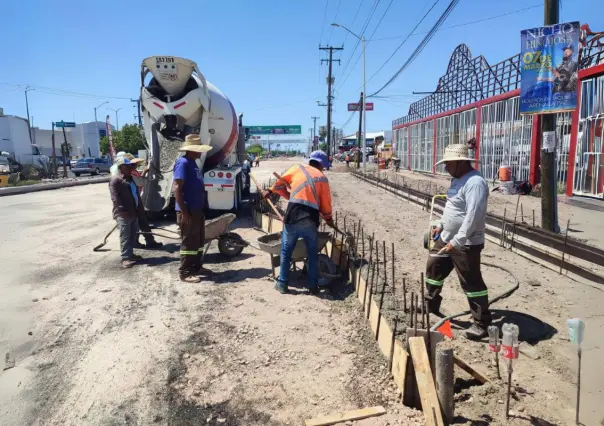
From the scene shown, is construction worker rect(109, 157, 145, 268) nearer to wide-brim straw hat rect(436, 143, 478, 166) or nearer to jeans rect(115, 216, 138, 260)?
jeans rect(115, 216, 138, 260)

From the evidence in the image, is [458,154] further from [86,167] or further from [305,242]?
[86,167]

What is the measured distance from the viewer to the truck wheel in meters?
6.54

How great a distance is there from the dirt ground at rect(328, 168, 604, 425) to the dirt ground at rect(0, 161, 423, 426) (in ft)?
1.90

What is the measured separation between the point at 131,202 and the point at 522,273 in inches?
221

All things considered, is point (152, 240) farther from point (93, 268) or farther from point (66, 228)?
point (66, 228)

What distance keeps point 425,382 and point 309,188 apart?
2700 millimetres

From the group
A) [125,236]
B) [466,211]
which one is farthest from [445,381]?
[125,236]

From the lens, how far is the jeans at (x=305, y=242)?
486cm

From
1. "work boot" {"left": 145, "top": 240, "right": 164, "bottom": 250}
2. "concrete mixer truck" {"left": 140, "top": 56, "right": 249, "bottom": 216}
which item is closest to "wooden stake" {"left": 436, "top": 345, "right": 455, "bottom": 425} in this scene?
"work boot" {"left": 145, "top": 240, "right": 164, "bottom": 250}

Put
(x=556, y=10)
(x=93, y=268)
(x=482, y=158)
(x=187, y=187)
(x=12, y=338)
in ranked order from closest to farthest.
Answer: (x=12, y=338), (x=187, y=187), (x=93, y=268), (x=556, y=10), (x=482, y=158)

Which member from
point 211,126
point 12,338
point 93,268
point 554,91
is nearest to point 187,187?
point 93,268

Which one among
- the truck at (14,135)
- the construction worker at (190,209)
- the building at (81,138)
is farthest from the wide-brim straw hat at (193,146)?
the building at (81,138)

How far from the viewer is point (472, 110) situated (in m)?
19.4

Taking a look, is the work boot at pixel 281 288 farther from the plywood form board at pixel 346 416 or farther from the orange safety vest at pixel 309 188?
the plywood form board at pixel 346 416
